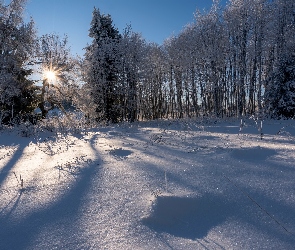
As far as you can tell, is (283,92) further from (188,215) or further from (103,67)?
(188,215)

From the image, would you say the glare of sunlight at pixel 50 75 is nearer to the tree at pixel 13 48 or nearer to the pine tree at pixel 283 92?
the tree at pixel 13 48

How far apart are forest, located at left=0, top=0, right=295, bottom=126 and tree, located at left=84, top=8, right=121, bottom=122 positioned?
85 millimetres

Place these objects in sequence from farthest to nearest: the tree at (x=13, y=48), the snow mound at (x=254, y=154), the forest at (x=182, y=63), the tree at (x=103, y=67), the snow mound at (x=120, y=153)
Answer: the tree at (x=103, y=67) < the forest at (x=182, y=63) < the tree at (x=13, y=48) < the snow mound at (x=120, y=153) < the snow mound at (x=254, y=154)

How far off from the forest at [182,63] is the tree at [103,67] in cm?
9

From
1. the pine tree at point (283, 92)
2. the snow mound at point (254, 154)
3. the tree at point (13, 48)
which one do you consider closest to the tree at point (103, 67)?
the tree at point (13, 48)

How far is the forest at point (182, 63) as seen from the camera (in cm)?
1619

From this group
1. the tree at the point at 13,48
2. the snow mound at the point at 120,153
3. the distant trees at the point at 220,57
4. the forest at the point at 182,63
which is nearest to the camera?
the snow mound at the point at 120,153

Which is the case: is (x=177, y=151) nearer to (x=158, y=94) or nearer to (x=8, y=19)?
(x=8, y=19)

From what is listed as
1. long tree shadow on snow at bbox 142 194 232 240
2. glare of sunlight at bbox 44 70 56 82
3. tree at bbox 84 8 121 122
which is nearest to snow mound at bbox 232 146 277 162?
long tree shadow on snow at bbox 142 194 232 240

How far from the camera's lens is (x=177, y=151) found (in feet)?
12.3

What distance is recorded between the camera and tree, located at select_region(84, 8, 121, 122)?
21.8 meters

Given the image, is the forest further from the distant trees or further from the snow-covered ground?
the snow-covered ground

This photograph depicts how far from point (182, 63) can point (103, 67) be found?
834 centimetres

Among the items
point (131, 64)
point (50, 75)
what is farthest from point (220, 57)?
point (50, 75)
